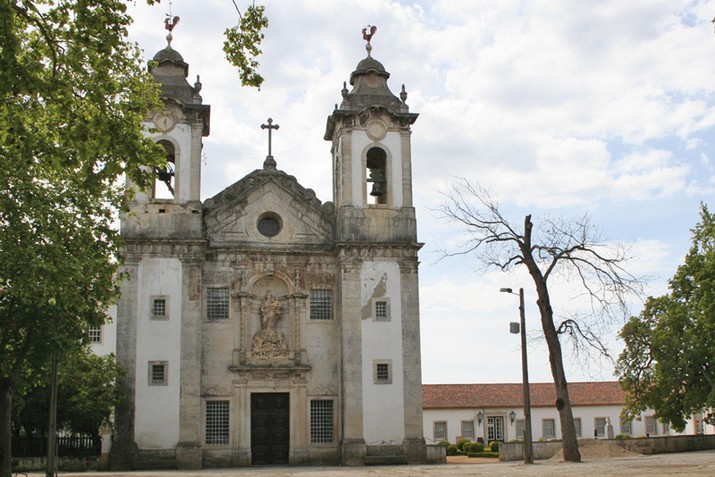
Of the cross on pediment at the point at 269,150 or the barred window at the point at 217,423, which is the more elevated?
the cross on pediment at the point at 269,150

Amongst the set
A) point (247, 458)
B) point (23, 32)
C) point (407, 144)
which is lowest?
point (247, 458)

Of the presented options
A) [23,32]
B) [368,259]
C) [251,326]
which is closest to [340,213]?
[368,259]

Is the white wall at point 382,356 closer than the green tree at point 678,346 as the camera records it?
Yes

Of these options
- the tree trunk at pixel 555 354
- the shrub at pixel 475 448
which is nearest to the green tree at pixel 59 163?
the tree trunk at pixel 555 354

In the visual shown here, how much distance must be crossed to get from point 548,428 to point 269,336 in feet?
107

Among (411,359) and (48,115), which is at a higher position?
(48,115)

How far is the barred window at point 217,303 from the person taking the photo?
32.7 m

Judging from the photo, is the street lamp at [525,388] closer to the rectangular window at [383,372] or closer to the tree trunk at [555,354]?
the tree trunk at [555,354]

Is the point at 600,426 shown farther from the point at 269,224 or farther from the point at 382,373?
the point at 269,224

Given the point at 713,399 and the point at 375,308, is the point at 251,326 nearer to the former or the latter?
the point at 375,308

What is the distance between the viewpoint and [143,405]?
1208 inches

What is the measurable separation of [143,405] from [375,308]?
29.9 ft

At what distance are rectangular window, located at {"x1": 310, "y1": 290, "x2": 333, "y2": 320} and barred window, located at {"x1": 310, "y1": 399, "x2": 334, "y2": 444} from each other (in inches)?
125

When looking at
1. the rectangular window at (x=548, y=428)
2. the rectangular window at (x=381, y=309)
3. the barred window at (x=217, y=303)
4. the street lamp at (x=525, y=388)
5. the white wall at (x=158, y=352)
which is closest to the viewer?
the street lamp at (x=525, y=388)
